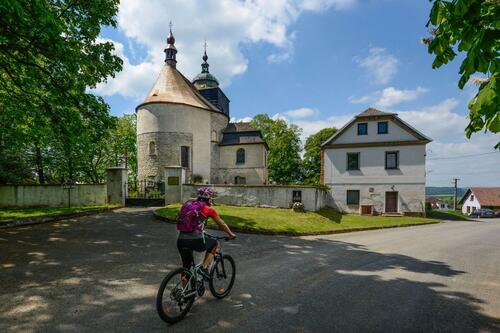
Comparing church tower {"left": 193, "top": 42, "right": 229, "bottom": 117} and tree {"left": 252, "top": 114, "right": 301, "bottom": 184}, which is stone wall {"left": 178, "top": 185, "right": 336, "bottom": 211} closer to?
church tower {"left": 193, "top": 42, "right": 229, "bottom": 117}

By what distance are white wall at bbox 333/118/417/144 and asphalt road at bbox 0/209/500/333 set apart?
16.5 m

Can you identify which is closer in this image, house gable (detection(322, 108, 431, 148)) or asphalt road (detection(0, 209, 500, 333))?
asphalt road (detection(0, 209, 500, 333))

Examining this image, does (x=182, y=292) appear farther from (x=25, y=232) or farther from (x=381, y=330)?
(x=25, y=232)

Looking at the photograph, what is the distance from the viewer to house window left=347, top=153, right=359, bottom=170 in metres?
25.8

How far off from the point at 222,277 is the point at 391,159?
79.7ft

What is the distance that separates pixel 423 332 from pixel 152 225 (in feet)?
36.7

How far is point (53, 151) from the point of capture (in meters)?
30.3

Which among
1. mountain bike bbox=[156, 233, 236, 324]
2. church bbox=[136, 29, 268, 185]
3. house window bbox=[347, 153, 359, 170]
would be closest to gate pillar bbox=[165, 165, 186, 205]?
church bbox=[136, 29, 268, 185]

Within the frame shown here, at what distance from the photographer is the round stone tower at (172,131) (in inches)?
1212

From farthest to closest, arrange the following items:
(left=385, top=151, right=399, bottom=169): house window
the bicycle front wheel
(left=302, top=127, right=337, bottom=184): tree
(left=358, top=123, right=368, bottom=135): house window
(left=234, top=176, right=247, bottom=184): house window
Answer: (left=302, top=127, right=337, bottom=184): tree → (left=234, top=176, right=247, bottom=184): house window → (left=358, top=123, right=368, bottom=135): house window → (left=385, top=151, right=399, bottom=169): house window → the bicycle front wheel

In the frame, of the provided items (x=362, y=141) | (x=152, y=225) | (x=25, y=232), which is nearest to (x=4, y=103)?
(x=25, y=232)

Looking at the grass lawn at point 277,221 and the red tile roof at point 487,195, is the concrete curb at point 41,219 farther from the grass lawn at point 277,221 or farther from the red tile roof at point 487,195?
the red tile roof at point 487,195

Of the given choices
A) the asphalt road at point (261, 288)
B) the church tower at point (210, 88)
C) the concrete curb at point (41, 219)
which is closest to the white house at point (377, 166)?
the asphalt road at point (261, 288)

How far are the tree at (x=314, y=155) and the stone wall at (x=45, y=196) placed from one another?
33.0 m
